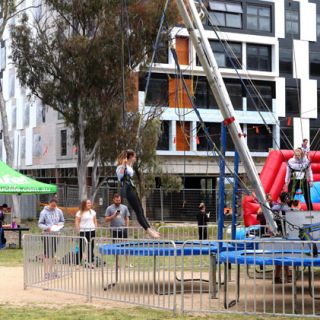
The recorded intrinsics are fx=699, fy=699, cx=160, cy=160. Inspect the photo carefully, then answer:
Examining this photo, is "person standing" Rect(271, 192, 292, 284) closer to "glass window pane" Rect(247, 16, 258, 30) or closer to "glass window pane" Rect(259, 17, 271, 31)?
"glass window pane" Rect(247, 16, 258, 30)

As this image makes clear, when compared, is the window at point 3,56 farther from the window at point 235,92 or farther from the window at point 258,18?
the window at point 258,18

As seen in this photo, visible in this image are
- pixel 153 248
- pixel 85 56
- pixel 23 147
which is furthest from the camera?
pixel 23 147

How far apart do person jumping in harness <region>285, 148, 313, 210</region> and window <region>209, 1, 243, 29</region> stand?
29.7m

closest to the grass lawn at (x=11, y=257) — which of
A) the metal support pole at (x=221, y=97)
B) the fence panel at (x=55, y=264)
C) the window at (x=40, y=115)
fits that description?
the fence panel at (x=55, y=264)

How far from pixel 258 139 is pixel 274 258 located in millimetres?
37148

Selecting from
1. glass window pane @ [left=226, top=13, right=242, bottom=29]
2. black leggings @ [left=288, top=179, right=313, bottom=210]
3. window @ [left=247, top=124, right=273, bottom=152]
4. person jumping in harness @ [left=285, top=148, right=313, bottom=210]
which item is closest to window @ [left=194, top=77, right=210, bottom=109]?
window @ [left=247, top=124, right=273, bottom=152]

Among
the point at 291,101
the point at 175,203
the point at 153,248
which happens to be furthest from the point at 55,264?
the point at 291,101

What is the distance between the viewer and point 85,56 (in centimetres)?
2984

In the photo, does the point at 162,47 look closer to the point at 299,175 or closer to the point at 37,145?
the point at 299,175

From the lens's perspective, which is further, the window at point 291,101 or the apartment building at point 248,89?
the window at point 291,101

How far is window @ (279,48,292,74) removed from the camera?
157 feet

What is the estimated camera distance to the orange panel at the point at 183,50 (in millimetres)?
41844

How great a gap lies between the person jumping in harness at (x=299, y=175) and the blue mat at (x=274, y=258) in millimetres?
4611

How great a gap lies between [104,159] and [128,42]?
6775 millimetres
